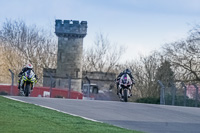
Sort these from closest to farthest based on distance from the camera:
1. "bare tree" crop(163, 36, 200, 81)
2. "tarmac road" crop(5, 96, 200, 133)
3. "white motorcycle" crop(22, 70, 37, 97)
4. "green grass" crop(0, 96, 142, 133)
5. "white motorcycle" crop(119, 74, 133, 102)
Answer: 1. "green grass" crop(0, 96, 142, 133)
2. "tarmac road" crop(5, 96, 200, 133)
3. "white motorcycle" crop(22, 70, 37, 97)
4. "white motorcycle" crop(119, 74, 133, 102)
5. "bare tree" crop(163, 36, 200, 81)

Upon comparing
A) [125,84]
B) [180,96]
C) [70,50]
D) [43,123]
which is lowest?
[43,123]

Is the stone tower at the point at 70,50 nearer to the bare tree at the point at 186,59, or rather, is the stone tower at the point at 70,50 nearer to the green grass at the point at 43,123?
the bare tree at the point at 186,59

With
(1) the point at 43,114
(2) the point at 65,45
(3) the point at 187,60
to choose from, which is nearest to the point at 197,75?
(3) the point at 187,60

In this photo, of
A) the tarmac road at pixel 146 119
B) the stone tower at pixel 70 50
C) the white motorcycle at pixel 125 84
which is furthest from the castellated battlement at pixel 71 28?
the tarmac road at pixel 146 119

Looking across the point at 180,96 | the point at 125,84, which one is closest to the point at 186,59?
the point at 180,96

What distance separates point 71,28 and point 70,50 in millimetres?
2715

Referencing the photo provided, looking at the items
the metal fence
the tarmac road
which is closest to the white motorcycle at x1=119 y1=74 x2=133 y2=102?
the metal fence

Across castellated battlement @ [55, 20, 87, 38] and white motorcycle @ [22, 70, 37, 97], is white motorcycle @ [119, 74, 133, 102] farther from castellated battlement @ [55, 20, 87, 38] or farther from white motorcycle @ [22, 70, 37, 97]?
castellated battlement @ [55, 20, 87, 38]

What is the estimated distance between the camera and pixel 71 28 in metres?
80.8

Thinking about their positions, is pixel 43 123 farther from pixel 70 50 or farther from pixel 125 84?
pixel 70 50

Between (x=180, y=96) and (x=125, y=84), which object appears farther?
(x=180, y=96)

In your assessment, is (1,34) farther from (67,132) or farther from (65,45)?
(67,132)

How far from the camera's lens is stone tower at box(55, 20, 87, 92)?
80.8m

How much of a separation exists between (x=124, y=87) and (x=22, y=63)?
6331cm
